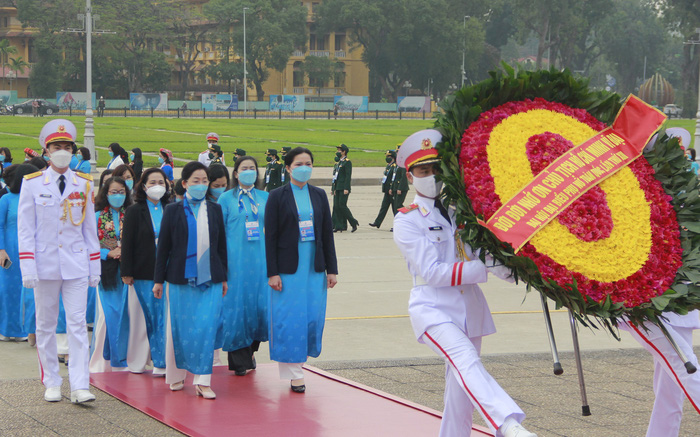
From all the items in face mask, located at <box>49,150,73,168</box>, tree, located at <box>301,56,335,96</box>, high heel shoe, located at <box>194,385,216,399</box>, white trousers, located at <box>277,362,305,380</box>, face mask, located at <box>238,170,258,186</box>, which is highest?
tree, located at <box>301,56,335,96</box>

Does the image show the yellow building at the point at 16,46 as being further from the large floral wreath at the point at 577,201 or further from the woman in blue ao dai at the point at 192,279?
the large floral wreath at the point at 577,201

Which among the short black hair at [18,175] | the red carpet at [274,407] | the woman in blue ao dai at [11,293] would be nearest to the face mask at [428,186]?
the red carpet at [274,407]

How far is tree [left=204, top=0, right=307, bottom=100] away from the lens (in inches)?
3319

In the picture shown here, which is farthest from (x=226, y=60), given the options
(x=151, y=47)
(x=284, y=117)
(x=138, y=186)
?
(x=138, y=186)

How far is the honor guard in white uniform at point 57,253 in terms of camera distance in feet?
21.8

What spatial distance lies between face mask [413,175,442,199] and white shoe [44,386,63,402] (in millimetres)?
3141

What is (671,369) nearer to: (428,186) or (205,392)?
(428,186)

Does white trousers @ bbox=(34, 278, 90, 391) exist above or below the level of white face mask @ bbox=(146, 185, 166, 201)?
below

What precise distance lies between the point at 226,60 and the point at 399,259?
73.9 m

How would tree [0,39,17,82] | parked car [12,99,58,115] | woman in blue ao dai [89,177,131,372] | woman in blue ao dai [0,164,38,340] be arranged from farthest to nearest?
tree [0,39,17,82] < parked car [12,99,58,115] < woman in blue ao dai [0,164,38,340] < woman in blue ao dai [89,177,131,372]

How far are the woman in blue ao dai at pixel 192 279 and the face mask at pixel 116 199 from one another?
0.88m

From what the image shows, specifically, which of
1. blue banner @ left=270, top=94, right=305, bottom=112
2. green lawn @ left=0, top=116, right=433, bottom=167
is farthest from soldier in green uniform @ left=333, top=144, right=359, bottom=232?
blue banner @ left=270, top=94, right=305, bottom=112

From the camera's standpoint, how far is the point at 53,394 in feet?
21.9

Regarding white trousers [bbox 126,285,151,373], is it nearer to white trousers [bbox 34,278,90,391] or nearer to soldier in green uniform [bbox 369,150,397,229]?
white trousers [bbox 34,278,90,391]
